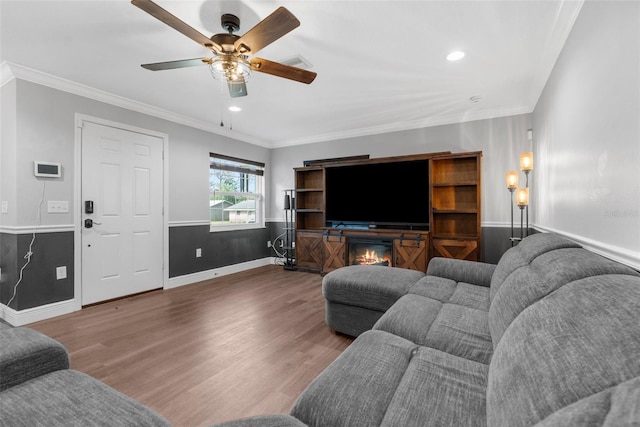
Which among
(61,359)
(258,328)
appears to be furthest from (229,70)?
(258,328)

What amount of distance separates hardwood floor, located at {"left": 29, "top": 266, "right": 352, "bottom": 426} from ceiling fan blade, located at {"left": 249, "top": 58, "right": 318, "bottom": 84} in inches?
86.2

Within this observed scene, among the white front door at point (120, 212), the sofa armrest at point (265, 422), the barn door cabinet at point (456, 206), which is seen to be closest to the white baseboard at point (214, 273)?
the white front door at point (120, 212)

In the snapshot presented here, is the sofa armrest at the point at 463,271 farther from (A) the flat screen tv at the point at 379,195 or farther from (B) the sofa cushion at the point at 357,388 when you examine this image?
(A) the flat screen tv at the point at 379,195

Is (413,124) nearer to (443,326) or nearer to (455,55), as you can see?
(455,55)

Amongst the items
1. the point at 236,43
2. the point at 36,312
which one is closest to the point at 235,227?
the point at 36,312

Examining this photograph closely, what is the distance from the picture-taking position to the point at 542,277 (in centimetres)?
120

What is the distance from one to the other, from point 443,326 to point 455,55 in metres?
2.39

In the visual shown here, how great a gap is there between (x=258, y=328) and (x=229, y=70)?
7.36 ft

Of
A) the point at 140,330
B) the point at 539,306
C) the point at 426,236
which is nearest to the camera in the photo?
the point at 539,306

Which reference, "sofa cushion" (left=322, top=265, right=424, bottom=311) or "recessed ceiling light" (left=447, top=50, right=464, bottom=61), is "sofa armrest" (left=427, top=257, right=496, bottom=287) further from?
"recessed ceiling light" (left=447, top=50, right=464, bottom=61)

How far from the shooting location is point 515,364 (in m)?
0.74

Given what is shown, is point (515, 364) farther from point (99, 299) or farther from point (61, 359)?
point (99, 299)

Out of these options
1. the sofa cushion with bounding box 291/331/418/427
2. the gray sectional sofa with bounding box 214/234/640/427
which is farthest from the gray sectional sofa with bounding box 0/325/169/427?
the sofa cushion with bounding box 291/331/418/427

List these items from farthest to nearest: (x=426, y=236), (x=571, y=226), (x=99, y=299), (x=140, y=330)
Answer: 1. (x=426, y=236)
2. (x=99, y=299)
3. (x=140, y=330)
4. (x=571, y=226)
